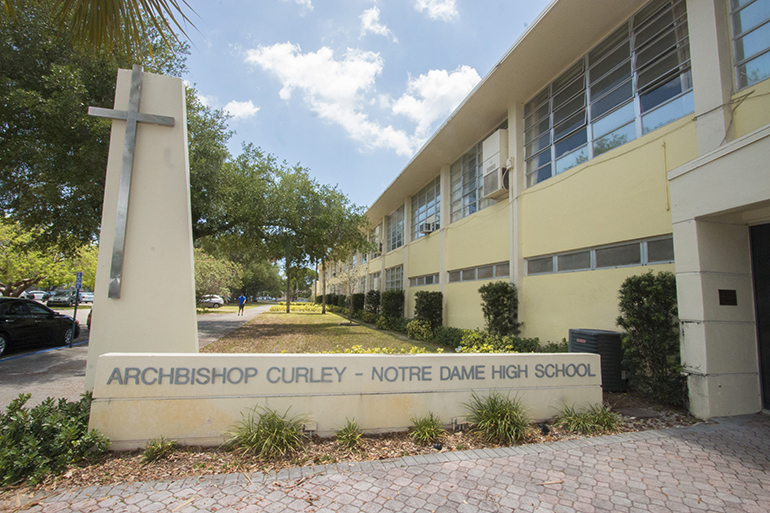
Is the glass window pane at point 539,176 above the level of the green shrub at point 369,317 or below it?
above

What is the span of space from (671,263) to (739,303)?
1.24m

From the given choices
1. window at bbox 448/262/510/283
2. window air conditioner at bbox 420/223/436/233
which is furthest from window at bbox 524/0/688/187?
window air conditioner at bbox 420/223/436/233

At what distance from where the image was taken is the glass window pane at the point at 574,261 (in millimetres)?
8617

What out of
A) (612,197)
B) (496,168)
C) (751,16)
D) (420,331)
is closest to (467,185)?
(496,168)

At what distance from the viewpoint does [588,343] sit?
6.81 m

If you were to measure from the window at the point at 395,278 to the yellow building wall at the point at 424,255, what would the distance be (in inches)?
70.6

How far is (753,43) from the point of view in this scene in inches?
233

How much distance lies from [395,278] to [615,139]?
1570 cm

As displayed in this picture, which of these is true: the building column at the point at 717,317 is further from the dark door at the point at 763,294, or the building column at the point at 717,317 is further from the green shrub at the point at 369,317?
the green shrub at the point at 369,317

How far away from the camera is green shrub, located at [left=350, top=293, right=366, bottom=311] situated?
27.9m

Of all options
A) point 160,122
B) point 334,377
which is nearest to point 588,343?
point 334,377

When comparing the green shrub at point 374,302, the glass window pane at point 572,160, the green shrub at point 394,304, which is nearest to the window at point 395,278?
the green shrub at point 374,302

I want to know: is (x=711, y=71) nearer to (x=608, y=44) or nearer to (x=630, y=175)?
(x=630, y=175)

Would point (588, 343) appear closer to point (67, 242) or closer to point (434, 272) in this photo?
point (434, 272)
